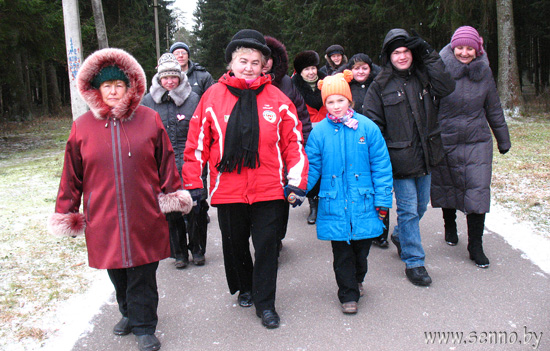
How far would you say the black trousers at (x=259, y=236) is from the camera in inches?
142

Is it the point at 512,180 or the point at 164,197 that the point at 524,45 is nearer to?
the point at 512,180

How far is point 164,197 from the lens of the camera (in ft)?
11.0

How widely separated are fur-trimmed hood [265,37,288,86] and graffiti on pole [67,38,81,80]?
4239 millimetres

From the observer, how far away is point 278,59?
484cm

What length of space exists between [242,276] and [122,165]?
1.39m

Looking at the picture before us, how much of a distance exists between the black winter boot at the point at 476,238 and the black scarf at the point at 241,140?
2.48m

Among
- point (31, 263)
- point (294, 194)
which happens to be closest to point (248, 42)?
point (294, 194)

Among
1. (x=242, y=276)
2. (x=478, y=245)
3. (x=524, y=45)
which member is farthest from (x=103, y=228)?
(x=524, y=45)

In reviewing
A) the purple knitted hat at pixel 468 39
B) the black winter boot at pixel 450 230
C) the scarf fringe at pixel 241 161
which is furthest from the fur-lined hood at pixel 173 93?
the black winter boot at pixel 450 230

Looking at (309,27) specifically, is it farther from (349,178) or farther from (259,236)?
(259,236)

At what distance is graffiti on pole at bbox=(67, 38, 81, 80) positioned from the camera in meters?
7.62

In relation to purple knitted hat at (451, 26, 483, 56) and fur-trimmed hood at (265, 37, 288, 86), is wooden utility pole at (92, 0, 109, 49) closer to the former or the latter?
fur-trimmed hood at (265, 37, 288, 86)

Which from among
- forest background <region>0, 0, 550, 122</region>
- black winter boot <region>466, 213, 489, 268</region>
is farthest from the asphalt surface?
forest background <region>0, 0, 550, 122</region>

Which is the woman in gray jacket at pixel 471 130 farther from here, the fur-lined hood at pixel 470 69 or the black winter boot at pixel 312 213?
the black winter boot at pixel 312 213
